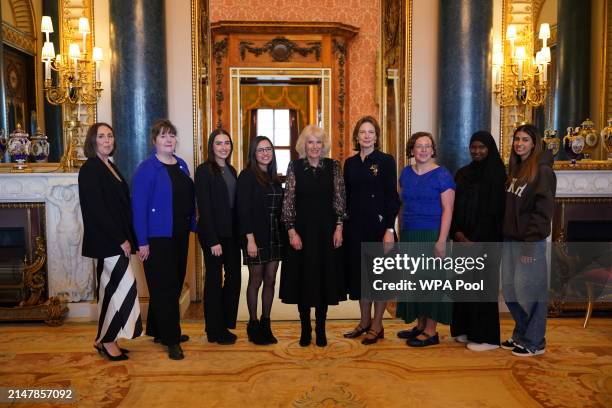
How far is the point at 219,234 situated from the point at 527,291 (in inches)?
86.0

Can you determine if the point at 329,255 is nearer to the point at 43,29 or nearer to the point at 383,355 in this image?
the point at 383,355

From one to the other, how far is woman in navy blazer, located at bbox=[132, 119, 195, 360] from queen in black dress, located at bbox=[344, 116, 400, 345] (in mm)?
1176

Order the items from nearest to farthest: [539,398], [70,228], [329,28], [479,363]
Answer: [539,398], [479,363], [70,228], [329,28]

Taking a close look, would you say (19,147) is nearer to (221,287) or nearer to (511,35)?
(221,287)

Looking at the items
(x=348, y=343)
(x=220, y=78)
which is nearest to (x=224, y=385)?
(x=348, y=343)

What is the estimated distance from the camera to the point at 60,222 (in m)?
4.82

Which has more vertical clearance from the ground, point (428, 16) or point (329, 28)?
point (329, 28)

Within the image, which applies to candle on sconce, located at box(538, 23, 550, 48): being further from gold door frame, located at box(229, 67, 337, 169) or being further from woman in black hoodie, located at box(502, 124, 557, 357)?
gold door frame, located at box(229, 67, 337, 169)

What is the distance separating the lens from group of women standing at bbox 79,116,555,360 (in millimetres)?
3684

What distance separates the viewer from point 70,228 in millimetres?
4828

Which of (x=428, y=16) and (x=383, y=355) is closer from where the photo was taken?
(x=383, y=355)

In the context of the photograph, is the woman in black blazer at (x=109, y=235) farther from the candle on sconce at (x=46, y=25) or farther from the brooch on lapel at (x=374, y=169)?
the candle on sconce at (x=46, y=25)

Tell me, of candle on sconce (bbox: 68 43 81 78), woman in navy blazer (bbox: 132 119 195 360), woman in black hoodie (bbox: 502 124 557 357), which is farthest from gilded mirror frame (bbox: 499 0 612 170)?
candle on sconce (bbox: 68 43 81 78)

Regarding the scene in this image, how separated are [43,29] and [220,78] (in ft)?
17.5
